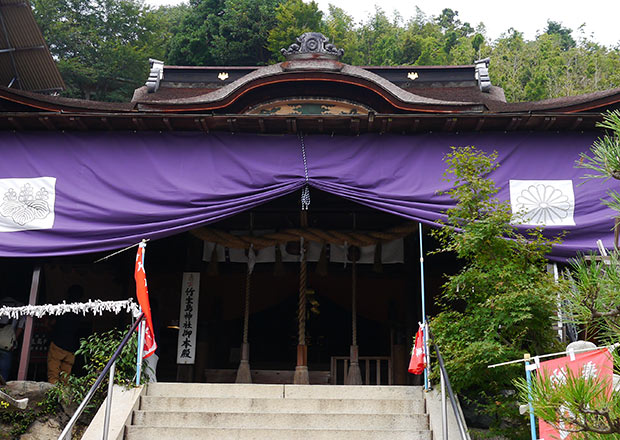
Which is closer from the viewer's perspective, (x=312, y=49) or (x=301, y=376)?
(x=301, y=376)

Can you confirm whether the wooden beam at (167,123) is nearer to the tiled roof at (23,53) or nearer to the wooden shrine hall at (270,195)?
the wooden shrine hall at (270,195)

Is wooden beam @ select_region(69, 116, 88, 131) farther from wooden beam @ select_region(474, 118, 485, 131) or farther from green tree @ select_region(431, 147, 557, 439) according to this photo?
wooden beam @ select_region(474, 118, 485, 131)

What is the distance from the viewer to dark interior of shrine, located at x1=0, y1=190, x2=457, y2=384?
11641 mm

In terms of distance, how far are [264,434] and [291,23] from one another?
833 inches

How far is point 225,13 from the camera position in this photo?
88.7 feet

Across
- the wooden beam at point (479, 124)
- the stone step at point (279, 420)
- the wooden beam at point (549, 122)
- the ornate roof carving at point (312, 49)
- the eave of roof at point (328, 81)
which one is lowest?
the stone step at point (279, 420)

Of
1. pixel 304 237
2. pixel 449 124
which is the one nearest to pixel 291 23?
pixel 304 237

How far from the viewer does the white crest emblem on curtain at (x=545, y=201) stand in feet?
30.1

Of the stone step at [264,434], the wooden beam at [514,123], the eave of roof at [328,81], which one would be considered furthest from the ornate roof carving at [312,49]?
the stone step at [264,434]

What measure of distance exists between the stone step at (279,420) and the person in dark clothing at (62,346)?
11.3 ft

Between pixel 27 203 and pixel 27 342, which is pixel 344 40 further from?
pixel 27 342

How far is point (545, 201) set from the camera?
936cm

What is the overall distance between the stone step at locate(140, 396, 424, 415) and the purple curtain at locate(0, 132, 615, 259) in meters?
2.50

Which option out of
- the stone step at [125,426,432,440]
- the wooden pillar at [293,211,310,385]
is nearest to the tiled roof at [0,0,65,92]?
the wooden pillar at [293,211,310,385]
